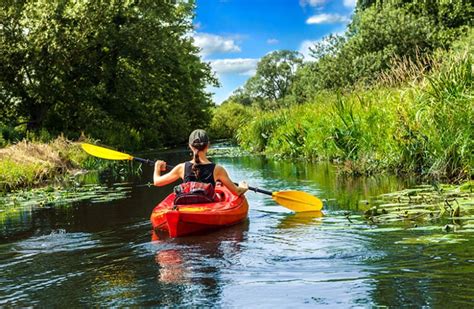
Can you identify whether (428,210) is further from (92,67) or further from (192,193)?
(92,67)

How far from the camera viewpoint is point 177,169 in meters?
7.56

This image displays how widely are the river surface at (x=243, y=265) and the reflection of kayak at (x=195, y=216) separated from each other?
15cm

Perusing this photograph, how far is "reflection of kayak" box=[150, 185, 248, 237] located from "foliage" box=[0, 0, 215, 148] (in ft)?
79.3

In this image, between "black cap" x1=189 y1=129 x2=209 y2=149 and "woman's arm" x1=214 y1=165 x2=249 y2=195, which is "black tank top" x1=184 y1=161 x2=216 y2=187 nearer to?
"woman's arm" x1=214 y1=165 x2=249 y2=195

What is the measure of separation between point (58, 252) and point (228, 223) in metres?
2.16

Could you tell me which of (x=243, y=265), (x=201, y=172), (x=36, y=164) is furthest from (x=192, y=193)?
(x=36, y=164)

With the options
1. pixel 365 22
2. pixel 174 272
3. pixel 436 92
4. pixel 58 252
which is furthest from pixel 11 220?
pixel 365 22

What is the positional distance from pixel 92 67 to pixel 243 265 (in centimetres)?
3091

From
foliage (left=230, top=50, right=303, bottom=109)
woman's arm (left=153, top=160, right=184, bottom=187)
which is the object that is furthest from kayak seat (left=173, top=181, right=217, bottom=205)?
foliage (left=230, top=50, right=303, bottom=109)

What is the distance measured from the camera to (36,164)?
15.9m

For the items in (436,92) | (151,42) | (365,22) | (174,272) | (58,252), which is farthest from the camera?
(365,22)

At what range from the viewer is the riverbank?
1401 centimetres

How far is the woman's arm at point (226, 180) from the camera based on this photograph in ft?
24.3

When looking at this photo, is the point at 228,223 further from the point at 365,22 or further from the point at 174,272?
the point at 365,22
